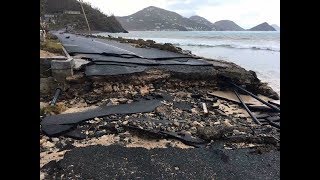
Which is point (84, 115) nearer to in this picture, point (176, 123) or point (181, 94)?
point (176, 123)

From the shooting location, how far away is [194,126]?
6441 millimetres

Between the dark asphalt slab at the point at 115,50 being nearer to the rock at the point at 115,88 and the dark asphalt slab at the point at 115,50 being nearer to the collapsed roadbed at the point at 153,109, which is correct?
the collapsed roadbed at the point at 153,109

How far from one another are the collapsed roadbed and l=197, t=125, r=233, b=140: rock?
0.02 meters

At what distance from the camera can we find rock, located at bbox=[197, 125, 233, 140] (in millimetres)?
5824

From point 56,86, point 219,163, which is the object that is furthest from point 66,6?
point 219,163

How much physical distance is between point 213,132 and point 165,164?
1.63 metres

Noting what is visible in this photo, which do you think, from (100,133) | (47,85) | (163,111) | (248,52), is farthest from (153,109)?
(248,52)

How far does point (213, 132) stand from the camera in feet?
19.4

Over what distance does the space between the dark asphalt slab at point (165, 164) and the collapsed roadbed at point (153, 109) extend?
255mm

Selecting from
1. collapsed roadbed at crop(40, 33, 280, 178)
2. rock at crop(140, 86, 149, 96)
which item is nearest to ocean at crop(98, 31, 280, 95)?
collapsed roadbed at crop(40, 33, 280, 178)
